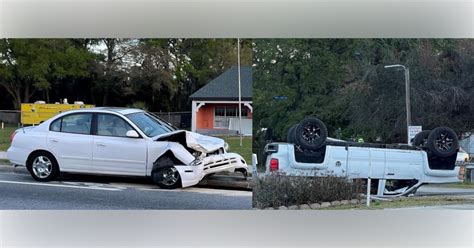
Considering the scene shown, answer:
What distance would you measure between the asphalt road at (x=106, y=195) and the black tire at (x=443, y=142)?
2.18 m

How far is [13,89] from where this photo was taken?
8883 mm

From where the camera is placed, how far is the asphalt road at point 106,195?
866 centimetres

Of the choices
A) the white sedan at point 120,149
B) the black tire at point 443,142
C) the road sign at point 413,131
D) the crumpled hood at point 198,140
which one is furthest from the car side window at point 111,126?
the black tire at point 443,142

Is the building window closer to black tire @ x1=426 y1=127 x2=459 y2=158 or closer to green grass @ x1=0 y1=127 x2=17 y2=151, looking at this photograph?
black tire @ x1=426 y1=127 x2=459 y2=158

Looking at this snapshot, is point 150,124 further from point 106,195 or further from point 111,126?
point 106,195

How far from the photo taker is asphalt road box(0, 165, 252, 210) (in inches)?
341

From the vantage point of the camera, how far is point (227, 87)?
348 inches

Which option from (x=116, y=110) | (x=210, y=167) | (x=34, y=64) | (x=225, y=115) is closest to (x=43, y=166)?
(x=116, y=110)

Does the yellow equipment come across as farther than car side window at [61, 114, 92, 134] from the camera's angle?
Yes

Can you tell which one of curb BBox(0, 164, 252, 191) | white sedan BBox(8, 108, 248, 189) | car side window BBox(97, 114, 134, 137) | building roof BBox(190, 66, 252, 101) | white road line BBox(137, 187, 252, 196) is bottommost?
white road line BBox(137, 187, 252, 196)

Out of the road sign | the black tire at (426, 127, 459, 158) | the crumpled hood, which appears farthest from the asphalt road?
the black tire at (426, 127, 459, 158)

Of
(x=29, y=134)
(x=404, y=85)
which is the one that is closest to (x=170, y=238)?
(x=29, y=134)

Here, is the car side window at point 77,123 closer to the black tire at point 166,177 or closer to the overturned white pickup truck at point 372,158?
the black tire at point 166,177

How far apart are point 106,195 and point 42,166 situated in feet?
2.68
